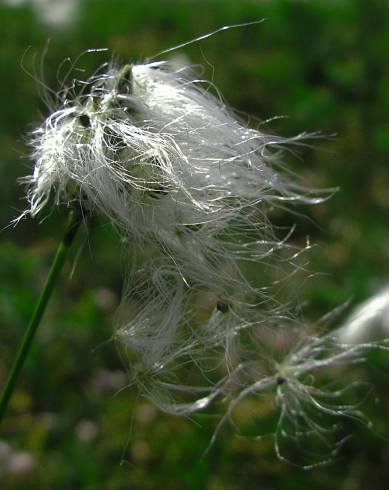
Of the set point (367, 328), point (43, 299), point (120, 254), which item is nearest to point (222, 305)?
point (120, 254)

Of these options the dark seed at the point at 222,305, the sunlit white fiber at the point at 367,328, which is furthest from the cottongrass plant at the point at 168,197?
the sunlit white fiber at the point at 367,328

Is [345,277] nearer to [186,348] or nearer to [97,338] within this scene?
[97,338]

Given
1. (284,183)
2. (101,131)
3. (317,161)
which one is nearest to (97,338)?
Answer: (284,183)

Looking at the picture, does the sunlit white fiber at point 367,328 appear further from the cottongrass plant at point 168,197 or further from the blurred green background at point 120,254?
the cottongrass plant at point 168,197

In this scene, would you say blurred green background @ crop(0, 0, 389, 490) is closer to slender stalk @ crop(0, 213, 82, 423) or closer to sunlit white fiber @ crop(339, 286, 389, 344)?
slender stalk @ crop(0, 213, 82, 423)

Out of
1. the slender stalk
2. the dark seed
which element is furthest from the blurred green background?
the dark seed

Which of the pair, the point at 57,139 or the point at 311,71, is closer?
the point at 57,139
